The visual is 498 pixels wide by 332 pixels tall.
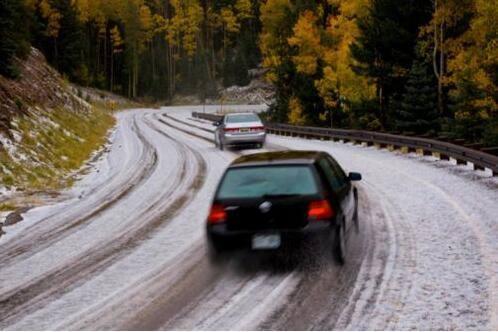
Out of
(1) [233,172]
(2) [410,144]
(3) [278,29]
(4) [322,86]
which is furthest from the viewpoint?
(3) [278,29]

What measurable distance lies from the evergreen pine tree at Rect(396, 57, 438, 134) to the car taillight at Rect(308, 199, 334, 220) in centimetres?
2212

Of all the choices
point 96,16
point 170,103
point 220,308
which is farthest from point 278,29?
point 96,16

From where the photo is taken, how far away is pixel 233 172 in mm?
7855

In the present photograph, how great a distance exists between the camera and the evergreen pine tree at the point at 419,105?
28.0m

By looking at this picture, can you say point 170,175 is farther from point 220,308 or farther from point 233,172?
point 220,308

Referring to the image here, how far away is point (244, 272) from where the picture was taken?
7.37 meters

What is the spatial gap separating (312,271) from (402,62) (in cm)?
2732

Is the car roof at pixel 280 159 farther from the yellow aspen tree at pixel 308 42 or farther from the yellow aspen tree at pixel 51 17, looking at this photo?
the yellow aspen tree at pixel 51 17

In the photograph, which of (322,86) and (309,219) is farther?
(322,86)

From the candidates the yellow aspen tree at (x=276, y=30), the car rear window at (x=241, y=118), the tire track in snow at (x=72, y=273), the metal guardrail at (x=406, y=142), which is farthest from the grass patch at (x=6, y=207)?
the yellow aspen tree at (x=276, y=30)

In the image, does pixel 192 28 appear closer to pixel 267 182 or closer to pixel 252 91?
pixel 252 91

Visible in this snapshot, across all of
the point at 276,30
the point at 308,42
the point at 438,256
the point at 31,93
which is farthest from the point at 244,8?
the point at 438,256

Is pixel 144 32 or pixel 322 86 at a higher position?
pixel 144 32

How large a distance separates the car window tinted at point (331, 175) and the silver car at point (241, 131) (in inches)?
674
